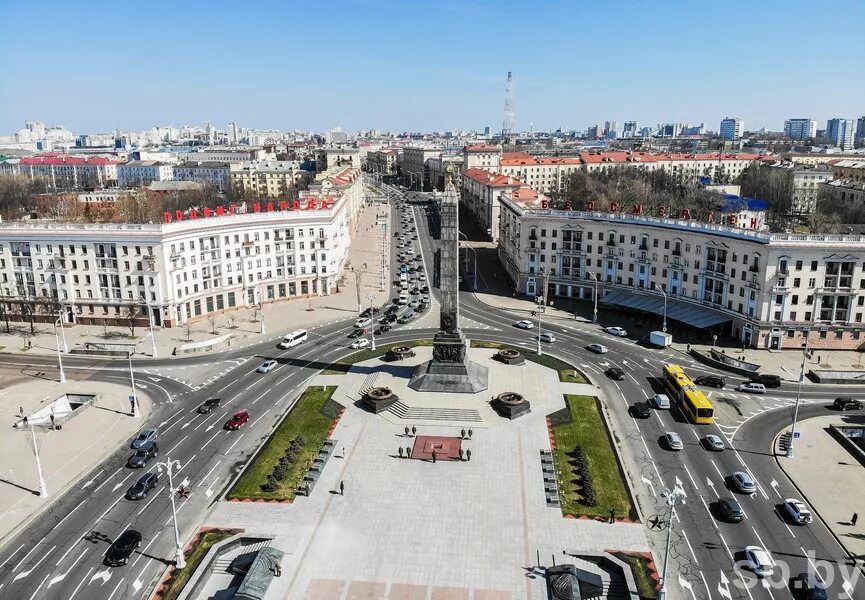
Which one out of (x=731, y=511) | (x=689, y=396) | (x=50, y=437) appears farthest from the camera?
(x=689, y=396)

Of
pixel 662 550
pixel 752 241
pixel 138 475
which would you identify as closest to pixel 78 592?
pixel 138 475

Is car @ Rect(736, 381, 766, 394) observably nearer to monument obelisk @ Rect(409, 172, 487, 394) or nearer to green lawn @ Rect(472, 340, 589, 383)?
green lawn @ Rect(472, 340, 589, 383)

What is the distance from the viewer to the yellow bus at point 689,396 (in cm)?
6662

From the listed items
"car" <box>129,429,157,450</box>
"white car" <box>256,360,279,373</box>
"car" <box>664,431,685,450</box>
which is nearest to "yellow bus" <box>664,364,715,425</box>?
"car" <box>664,431,685,450</box>

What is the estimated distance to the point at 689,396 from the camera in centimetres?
6894

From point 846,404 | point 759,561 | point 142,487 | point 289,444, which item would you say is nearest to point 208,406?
point 289,444

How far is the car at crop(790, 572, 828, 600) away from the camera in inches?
1628

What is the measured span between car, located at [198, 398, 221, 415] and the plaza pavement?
15.8m

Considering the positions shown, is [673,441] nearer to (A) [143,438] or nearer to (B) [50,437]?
(A) [143,438]

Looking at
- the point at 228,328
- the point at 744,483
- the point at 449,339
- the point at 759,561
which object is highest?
the point at 449,339

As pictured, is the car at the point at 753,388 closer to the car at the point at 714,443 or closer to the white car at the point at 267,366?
the car at the point at 714,443

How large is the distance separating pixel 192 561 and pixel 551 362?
5244 cm

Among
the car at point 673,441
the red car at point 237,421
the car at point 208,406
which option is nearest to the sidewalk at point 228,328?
the car at point 208,406

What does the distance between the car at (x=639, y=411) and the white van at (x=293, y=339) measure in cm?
4819
